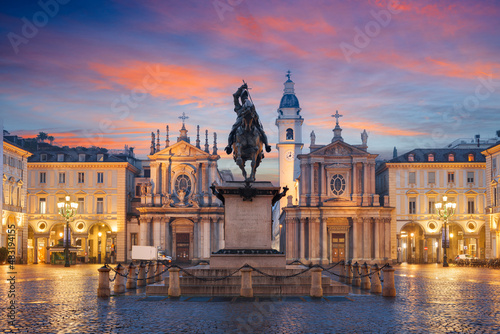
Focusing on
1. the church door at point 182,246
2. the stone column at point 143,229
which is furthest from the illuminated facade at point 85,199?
the church door at point 182,246

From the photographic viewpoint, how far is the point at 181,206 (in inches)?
3155

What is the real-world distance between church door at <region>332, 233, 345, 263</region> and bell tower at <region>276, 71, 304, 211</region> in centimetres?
2651

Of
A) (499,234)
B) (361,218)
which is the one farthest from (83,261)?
(499,234)

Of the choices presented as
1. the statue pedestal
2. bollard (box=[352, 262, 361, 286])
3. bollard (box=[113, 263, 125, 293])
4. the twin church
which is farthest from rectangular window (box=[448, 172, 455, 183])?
bollard (box=[113, 263, 125, 293])

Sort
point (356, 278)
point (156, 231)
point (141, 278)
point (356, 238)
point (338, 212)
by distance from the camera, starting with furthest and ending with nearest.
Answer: point (156, 231)
point (338, 212)
point (356, 238)
point (141, 278)
point (356, 278)

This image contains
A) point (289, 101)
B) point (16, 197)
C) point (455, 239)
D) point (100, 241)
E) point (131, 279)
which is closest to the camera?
point (131, 279)

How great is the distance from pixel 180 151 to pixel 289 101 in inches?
1408

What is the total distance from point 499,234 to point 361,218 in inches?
667

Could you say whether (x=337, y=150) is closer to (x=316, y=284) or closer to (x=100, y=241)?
(x=100, y=241)

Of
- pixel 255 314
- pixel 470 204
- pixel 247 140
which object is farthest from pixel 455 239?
pixel 255 314

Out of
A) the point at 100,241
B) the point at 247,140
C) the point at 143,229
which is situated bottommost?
the point at 100,241

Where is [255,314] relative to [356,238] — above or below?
below

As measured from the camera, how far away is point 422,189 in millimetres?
78375

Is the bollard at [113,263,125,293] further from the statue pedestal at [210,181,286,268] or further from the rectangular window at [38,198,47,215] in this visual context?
the rectangular window at [38,198,47,215]
